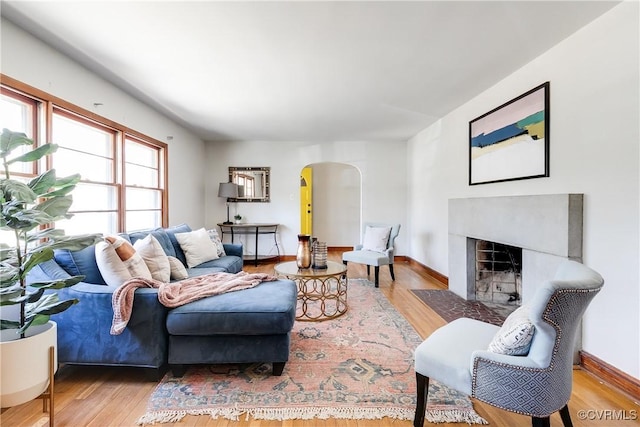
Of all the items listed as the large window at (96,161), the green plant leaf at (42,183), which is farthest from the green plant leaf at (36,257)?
the large window at (96,161)

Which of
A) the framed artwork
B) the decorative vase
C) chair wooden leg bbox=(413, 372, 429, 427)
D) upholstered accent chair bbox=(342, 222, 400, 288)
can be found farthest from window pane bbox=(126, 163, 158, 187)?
the framed artwork

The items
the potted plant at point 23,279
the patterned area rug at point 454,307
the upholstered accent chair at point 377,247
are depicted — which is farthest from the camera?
the upholstered accent chair at point 377,247

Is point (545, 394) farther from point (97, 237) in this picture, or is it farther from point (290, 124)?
point (290, 124)

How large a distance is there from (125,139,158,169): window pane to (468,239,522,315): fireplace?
14.1 ft

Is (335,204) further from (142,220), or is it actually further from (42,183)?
(42,183)

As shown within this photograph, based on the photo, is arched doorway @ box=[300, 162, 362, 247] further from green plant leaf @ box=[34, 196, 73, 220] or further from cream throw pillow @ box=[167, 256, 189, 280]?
green plant leaf @ box=[34, 196, 73, 220]

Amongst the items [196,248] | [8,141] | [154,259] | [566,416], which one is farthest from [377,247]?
[8,141]

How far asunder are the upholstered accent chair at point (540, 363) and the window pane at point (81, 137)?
3.41m

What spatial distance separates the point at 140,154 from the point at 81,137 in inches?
40.9

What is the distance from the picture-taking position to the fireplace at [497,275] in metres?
3.36

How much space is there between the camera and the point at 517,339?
1268mm

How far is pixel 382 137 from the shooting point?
18.3 ft

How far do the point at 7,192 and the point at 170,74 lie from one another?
186 centimetres

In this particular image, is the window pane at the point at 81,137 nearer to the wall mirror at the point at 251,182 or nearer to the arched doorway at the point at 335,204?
the wall mirror at the point at 251,182
